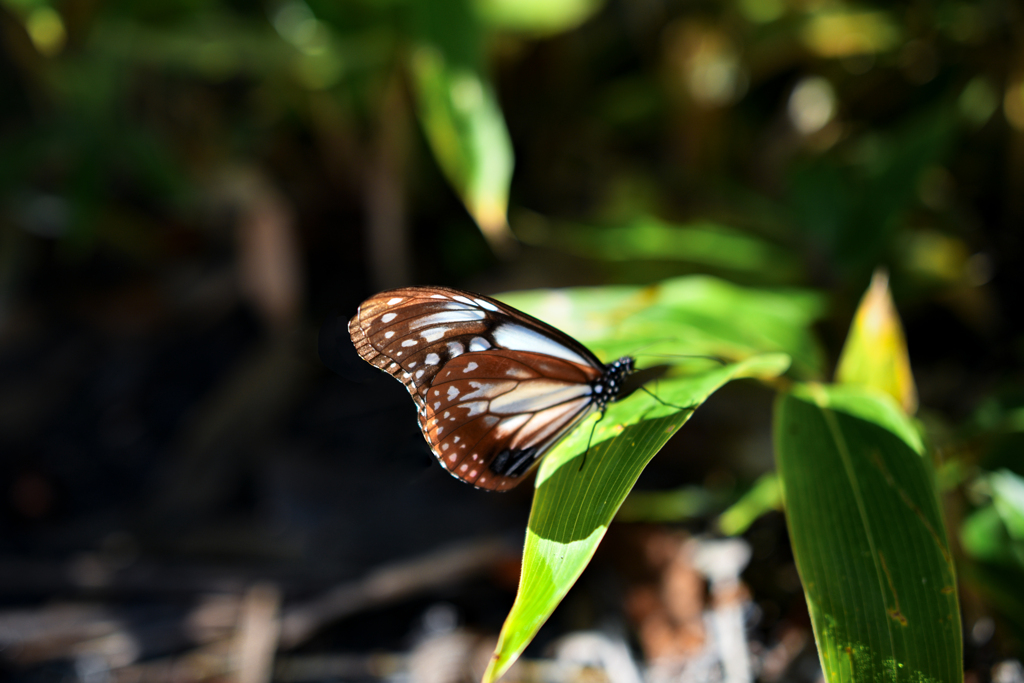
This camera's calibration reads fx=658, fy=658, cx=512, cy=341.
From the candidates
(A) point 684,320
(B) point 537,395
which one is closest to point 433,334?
(B) point 537,395

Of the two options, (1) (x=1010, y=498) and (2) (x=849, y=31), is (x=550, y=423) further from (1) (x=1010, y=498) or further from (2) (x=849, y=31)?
(2) (x=849, y=31)

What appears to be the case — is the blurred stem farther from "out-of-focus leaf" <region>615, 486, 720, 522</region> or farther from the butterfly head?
the butterfly head

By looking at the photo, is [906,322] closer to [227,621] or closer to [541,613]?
[541,613]

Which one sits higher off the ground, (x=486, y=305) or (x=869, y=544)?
(x=486, y=305)

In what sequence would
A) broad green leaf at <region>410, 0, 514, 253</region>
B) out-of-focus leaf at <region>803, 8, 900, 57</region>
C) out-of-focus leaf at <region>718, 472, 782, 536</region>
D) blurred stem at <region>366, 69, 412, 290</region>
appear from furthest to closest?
blurred stem at <region>366, 69, 412, 290</region> < out-of-focus leaf at <region>803, 8, 900, 57</region> < broad green leaf at <region>410, 0, 514, 253</region> < out-of-focus leaf at <region>718, 472, 782, 536</region>

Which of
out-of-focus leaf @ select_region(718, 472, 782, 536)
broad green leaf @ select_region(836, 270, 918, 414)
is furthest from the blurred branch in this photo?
broad green leaf @ select_region(836, 270, 918, 414)

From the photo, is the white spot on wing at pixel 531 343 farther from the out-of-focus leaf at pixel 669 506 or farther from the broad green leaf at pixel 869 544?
the out-of-focus leaf at pixel 669 506

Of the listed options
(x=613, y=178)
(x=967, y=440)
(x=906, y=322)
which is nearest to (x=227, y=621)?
(x=967, y=440)
